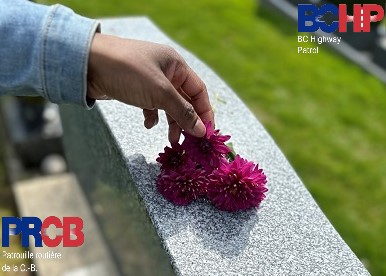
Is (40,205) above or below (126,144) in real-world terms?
below

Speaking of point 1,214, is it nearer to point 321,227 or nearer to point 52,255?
point 52,255

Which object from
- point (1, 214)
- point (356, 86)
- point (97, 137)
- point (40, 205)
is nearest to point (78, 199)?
point (40, 205)

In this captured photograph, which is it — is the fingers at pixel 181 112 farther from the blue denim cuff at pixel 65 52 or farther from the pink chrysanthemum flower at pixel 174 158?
the blue denim cuff at pixel 65 52

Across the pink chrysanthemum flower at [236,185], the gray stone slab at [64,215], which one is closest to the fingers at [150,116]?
the pink chrysanthemum flower at [236,185]

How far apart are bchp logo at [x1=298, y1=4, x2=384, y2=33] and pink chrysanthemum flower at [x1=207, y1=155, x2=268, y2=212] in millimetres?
5044

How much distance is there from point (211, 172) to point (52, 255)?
2072 millimetres

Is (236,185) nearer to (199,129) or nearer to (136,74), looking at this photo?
(199,129)

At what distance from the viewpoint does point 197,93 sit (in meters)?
1.93

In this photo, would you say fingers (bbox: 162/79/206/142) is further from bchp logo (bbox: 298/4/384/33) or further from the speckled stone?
bchp logo (bbox: 298/4/384/33)

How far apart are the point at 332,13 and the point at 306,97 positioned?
190cm

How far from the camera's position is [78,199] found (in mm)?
3939

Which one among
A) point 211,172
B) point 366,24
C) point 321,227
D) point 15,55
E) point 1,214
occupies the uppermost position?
point 15,55

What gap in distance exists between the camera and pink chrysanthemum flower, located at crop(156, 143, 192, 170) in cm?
195

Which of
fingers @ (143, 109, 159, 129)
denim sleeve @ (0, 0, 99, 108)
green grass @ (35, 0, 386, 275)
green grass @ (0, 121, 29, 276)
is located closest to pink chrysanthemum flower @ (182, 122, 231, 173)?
fingers @ (143, 109, 159, 129)
